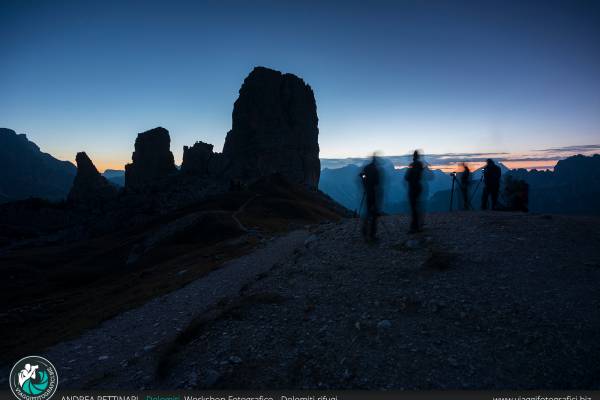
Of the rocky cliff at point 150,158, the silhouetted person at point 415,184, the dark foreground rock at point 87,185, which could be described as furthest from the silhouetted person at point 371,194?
the dark foreground rock at point 87,185

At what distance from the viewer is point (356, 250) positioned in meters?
16.5

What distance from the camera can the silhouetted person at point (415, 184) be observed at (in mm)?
17016

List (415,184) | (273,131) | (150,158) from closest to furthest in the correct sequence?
(415,184), (273,131), (150,158)

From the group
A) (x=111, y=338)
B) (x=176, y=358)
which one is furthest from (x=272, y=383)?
(x=111, y=338)

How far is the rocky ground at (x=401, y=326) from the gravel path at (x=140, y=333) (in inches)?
3.8

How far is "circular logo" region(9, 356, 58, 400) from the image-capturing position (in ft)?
27.0

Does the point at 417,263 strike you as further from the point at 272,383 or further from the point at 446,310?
the point at 272,383

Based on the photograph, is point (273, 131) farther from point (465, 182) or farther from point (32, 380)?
point (32, 380)

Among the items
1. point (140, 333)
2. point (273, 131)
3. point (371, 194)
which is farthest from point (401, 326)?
point (273, 131)

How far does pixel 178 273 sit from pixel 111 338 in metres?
11.3

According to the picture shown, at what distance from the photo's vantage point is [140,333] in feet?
44.1

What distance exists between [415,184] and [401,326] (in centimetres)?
997

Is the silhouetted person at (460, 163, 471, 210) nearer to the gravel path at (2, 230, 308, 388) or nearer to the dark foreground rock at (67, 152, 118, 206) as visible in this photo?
the gravel path at (2, 230, 308, 388)

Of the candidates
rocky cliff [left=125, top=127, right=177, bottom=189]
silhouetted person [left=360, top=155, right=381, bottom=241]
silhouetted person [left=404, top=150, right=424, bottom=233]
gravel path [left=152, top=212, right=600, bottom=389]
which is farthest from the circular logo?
rocky cliff [left=125, top=127, right=177, bottom=189]
